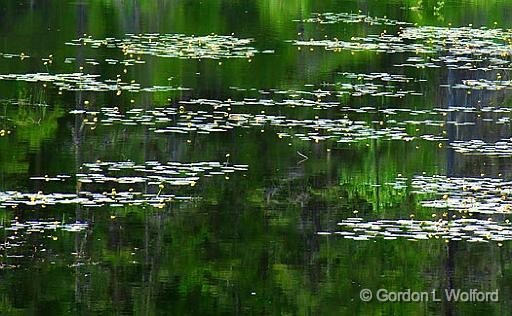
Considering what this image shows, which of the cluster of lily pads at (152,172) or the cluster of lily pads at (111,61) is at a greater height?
the cluster of lily pads at (111,61)

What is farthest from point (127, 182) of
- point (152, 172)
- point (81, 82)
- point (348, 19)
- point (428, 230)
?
point (348, 19)

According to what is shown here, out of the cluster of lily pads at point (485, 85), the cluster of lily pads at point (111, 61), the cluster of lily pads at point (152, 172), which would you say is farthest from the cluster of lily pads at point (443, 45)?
the cluster of lily pads at point (152, 172)

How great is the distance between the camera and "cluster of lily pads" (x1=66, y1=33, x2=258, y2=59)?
20.8 m

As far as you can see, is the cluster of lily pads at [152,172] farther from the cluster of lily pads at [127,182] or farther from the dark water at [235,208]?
the dark water at [235,208]

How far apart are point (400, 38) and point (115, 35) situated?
543 cm

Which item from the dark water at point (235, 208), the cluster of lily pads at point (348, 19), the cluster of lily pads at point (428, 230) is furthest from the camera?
the cluster of lily pads at point (348, 19)

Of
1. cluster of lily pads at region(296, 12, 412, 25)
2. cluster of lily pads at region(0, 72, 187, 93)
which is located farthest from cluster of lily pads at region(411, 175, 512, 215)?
cluster of lily pads at region(296, 12, 412, 25)

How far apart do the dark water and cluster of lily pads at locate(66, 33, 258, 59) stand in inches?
34.5

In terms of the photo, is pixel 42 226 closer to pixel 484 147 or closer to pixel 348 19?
pixel 484 147

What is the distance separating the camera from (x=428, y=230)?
998cm

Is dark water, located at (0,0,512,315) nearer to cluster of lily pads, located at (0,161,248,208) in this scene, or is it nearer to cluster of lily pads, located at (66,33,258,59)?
cluster of lily pads, located at (0,161,248,208)

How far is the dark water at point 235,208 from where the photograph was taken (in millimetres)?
8477

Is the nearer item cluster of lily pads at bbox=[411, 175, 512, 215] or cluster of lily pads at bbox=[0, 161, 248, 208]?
cluster of lily pads at bbox=[0, 161, 248, 208]

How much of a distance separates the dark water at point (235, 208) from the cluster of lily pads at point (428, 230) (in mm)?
129
